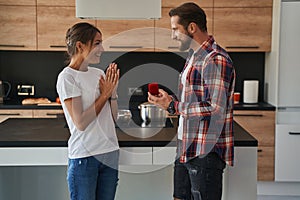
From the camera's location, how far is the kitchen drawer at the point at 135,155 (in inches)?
86.5

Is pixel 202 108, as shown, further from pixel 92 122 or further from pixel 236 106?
pixel 236 106

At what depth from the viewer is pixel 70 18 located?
407 centimetres

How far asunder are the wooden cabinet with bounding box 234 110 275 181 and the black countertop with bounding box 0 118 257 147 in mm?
1401

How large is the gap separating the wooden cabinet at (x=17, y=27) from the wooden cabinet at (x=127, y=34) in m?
0.66

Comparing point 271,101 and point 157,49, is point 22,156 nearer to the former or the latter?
point 157,49

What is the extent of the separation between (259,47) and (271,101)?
0.55 m

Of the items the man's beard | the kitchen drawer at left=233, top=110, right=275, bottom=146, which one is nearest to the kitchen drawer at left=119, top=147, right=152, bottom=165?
the man's beard

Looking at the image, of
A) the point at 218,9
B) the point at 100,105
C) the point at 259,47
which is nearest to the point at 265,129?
the point at 259,47

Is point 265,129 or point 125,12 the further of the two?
point 265,129

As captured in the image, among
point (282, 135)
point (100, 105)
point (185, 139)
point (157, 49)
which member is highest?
point (157, 49)

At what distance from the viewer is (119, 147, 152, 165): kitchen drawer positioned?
2.20 m

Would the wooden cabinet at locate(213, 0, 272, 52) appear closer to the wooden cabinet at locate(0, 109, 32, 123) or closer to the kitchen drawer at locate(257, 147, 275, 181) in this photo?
the kitchen drawer at locate(257, 147, 275, 181)

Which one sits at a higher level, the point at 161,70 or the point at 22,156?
the point at 161,70

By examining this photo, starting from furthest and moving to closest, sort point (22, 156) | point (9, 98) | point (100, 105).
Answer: point (9, 98), point (22, 156), point (100, 105)
